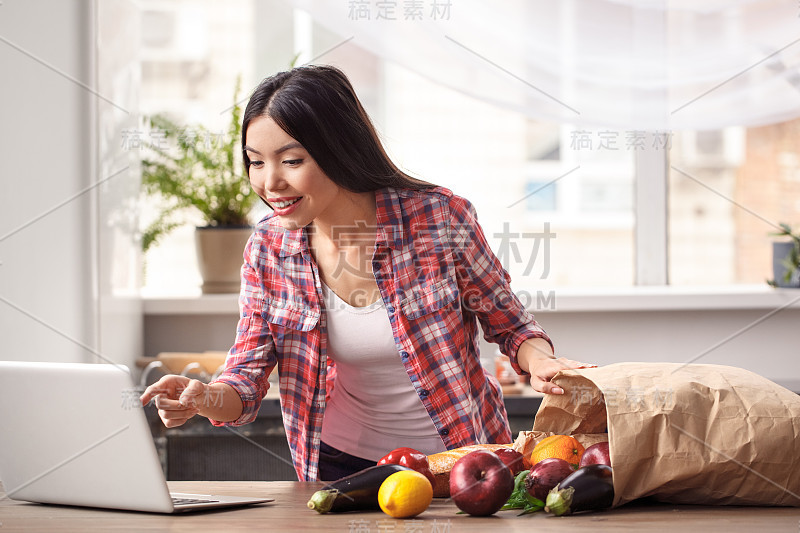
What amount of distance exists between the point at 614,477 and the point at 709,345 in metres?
1.82

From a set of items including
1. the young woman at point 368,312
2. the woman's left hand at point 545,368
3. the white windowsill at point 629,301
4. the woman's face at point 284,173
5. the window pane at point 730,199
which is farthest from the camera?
the window pane at point 730,199

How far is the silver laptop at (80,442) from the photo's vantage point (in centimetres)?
111

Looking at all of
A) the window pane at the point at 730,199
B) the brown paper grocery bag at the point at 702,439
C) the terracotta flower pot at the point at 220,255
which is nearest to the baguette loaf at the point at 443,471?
the brown paper grocery bag at the point at 702,439

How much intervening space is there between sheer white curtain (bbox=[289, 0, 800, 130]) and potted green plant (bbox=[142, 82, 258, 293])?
579 mm

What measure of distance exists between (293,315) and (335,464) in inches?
12.1

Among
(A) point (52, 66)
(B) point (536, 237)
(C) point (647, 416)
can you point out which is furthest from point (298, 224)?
(B) point (536, 237)

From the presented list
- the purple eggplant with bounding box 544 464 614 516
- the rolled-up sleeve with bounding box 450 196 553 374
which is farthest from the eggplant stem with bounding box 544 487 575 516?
the rolled-up sleeve with bounding box 450 196 553 374

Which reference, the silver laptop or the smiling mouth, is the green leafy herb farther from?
the smiling mouth

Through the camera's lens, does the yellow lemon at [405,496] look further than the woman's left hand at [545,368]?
No

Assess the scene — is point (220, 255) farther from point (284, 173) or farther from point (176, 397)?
point (176, 397)

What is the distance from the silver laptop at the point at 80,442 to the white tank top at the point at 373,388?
42 centimetres

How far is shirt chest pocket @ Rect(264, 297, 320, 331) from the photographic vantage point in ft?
5.29

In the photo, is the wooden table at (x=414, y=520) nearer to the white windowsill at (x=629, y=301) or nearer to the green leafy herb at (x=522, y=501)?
the green leafy herb at (x=522, y=501)

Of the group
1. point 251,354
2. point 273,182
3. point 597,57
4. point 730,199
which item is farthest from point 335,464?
point 730,199
